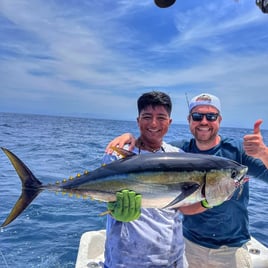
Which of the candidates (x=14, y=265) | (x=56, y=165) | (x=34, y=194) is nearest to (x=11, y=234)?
(x=14, y=265)

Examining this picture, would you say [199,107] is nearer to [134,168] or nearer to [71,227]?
[134,168]

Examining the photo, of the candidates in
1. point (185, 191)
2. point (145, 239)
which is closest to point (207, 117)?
point (185, 191)

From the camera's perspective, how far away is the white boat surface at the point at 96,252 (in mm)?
3718

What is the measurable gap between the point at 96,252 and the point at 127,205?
8.50ft

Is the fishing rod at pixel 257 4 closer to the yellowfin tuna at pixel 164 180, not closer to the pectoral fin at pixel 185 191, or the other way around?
the yellowfin tuna at pixel 164 180

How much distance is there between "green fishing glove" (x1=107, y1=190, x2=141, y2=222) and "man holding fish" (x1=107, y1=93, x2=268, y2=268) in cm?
131

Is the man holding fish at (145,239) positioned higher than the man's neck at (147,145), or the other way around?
the man's neck at (147,145)

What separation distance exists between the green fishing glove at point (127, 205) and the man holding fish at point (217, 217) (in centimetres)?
131

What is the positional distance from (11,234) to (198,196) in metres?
4.77

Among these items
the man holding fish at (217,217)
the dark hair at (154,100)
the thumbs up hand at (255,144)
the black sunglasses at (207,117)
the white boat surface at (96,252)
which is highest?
the dark hair at (154,100)

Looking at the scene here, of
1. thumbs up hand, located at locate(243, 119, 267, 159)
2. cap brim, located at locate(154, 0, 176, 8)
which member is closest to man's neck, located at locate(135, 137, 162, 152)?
thumbs up hand, located at locate(243, 119, 267, 159)

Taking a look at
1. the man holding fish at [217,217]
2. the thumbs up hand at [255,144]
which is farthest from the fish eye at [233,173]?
the man holding fish at [217,217]

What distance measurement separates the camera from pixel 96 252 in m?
4.09

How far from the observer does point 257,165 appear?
2.96 m
